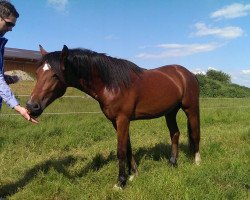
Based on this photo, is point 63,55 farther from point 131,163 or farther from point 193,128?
point 193,128

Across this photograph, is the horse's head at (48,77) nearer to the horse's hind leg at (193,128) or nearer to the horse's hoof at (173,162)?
the horse's hoof at (173,162)

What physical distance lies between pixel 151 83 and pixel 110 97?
86 cm

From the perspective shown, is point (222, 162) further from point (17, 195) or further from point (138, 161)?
point (17, 195)

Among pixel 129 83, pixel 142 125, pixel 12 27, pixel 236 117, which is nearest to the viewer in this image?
pixel 12 27

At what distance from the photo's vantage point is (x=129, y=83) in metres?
4.89

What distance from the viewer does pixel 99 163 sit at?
19.0 ft

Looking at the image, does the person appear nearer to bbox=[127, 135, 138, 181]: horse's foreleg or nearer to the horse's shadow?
the horse's shadow

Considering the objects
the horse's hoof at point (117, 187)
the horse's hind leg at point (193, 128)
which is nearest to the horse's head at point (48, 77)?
the horse's hoof at point (117, 187)

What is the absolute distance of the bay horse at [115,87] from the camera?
4.27 metres

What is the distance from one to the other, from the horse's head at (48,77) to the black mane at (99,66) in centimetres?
9

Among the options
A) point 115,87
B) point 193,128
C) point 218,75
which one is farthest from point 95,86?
point 218,75

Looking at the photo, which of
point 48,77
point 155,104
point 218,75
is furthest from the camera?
point 218,75

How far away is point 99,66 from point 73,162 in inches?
82.3

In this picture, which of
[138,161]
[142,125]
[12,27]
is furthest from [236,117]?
[12,27]
